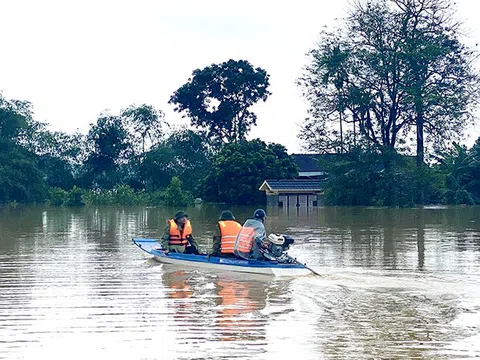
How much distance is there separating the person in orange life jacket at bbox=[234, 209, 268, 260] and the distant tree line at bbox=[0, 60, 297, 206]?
4654 cm

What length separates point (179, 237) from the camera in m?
18.8

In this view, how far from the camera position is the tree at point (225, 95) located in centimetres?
7556

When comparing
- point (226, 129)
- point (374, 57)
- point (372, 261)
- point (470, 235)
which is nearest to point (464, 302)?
point (372, 261)

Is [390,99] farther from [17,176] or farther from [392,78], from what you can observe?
[17,176]

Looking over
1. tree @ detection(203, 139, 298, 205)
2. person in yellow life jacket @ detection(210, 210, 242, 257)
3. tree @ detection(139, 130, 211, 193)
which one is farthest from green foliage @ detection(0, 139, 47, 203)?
person in yellow life jacket @ detection(210, 210, 242, 257)

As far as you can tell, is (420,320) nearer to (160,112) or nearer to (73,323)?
(73,323)

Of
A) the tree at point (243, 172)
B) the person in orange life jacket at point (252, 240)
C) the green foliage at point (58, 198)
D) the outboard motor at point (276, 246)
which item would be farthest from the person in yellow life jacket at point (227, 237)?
the green foliage at point (58, 198)

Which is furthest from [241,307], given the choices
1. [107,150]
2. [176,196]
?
[107,150]

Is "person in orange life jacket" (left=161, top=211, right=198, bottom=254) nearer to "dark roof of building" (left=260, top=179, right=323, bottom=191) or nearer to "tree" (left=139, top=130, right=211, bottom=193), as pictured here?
"dark roof of building" (left=260, top=179, right=323, bottom=191)

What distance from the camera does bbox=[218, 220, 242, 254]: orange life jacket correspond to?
56.2 feet

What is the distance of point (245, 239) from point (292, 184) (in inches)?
1751

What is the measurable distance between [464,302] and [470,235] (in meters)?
15.4

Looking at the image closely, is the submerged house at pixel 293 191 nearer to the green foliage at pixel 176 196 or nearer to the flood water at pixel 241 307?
the green foliage at pixel 176 196

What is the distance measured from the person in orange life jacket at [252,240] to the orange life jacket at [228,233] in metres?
0.36
